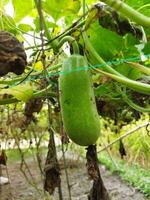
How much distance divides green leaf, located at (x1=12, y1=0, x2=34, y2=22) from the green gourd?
1.45 ft

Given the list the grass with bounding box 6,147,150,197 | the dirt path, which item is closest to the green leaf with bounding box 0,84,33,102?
the dirt path

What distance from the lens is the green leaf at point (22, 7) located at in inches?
50.3

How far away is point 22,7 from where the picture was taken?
1.30 meters

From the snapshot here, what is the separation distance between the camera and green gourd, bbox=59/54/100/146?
87 cm

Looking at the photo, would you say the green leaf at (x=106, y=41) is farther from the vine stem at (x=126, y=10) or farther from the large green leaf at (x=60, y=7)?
the vine stem at (x=126, y=10)

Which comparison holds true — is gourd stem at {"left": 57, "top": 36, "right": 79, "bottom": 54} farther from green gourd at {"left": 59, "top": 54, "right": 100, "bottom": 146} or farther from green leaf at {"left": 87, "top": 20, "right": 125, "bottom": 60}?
green leaf at {"left": 87, "top": 20, "right": 125, "bottom": 60}

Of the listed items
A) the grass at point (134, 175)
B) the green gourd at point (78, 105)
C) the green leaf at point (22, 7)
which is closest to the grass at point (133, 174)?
the grass at point (134, 175)

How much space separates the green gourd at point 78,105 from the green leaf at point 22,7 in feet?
1.45

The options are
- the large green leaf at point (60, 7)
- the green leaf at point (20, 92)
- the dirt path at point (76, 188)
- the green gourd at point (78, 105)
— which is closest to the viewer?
the green gourd at point (78, 105)

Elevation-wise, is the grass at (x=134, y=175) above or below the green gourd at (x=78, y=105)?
below

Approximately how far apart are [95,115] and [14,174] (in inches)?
185

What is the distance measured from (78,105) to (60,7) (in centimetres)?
44

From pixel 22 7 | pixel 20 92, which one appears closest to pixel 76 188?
pixel 22 7

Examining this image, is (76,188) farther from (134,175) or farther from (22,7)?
(22,7)
